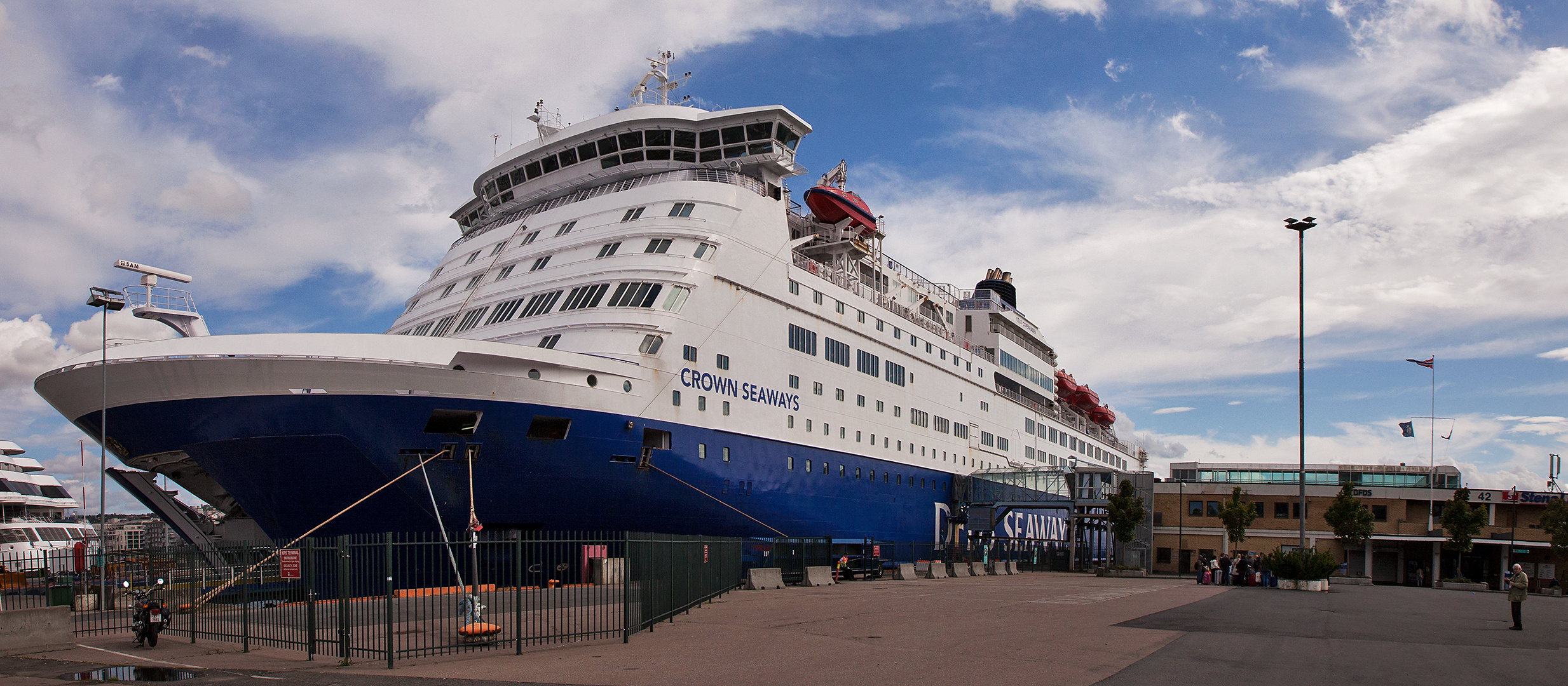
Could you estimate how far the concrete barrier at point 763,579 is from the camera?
88.0 ft

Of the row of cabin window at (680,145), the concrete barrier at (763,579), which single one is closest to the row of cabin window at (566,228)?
the row of cabin window at (680,145)

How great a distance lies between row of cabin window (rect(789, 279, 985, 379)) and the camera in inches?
1384

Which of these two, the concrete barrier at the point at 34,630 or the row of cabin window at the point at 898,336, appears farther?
the row of cabin window at the point at 898,336

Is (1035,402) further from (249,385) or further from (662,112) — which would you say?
(249,385)

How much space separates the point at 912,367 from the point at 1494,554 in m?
37.2

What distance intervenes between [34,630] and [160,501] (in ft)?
37.5

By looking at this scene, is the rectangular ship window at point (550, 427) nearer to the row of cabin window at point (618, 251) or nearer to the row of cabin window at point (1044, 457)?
the row of cabin window at point (618, 251)

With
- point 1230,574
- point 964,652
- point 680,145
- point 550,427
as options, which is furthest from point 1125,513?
point 964,652

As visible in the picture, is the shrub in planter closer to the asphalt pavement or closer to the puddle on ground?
the asphalt pavement

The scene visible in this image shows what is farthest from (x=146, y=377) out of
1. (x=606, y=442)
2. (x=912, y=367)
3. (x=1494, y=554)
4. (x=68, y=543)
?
(x=1494, y=554)

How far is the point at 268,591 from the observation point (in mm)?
20953

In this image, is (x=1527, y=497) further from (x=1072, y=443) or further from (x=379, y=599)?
(x=379, y=599)

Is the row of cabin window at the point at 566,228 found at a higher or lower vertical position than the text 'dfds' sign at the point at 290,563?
higher

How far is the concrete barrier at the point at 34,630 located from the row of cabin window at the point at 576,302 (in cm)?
1478
